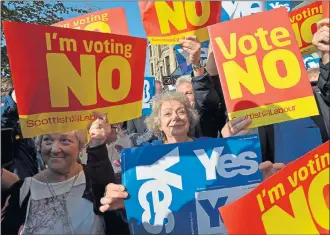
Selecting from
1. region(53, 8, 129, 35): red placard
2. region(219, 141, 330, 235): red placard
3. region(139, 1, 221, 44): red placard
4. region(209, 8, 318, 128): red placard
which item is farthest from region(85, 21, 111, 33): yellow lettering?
region(219, 141, 330, 235): red placard

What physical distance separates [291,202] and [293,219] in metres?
0.07

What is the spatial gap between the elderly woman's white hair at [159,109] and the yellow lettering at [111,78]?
0.93 ft

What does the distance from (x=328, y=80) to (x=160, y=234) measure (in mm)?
1169

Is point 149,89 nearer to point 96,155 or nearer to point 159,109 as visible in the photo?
point 159,109

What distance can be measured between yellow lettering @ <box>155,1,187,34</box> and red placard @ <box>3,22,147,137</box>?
817 mm

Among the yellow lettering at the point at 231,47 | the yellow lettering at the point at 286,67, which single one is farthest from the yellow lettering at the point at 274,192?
the yellow lettering at the point at 231,47

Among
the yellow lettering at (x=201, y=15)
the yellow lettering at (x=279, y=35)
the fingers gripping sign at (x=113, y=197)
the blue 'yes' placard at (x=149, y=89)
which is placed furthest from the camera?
the blue 'yes' placard at (x=149, y=89)

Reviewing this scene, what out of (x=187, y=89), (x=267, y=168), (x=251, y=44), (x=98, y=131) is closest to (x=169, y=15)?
(x=187, y=89)

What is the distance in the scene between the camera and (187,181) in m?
2.39

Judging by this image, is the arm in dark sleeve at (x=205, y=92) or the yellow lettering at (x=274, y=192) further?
the arm in dark sleeve at (x=205, y=92)

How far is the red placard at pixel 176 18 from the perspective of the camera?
3486 millimetres

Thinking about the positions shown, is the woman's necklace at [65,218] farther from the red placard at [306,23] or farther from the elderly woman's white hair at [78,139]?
the red placard at [306,23]

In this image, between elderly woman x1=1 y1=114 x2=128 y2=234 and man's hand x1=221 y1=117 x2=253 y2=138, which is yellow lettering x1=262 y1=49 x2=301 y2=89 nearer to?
man's hand x1=221 y1=117 x2=253 y2=138

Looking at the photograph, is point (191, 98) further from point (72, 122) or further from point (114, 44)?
point (72, 122)
